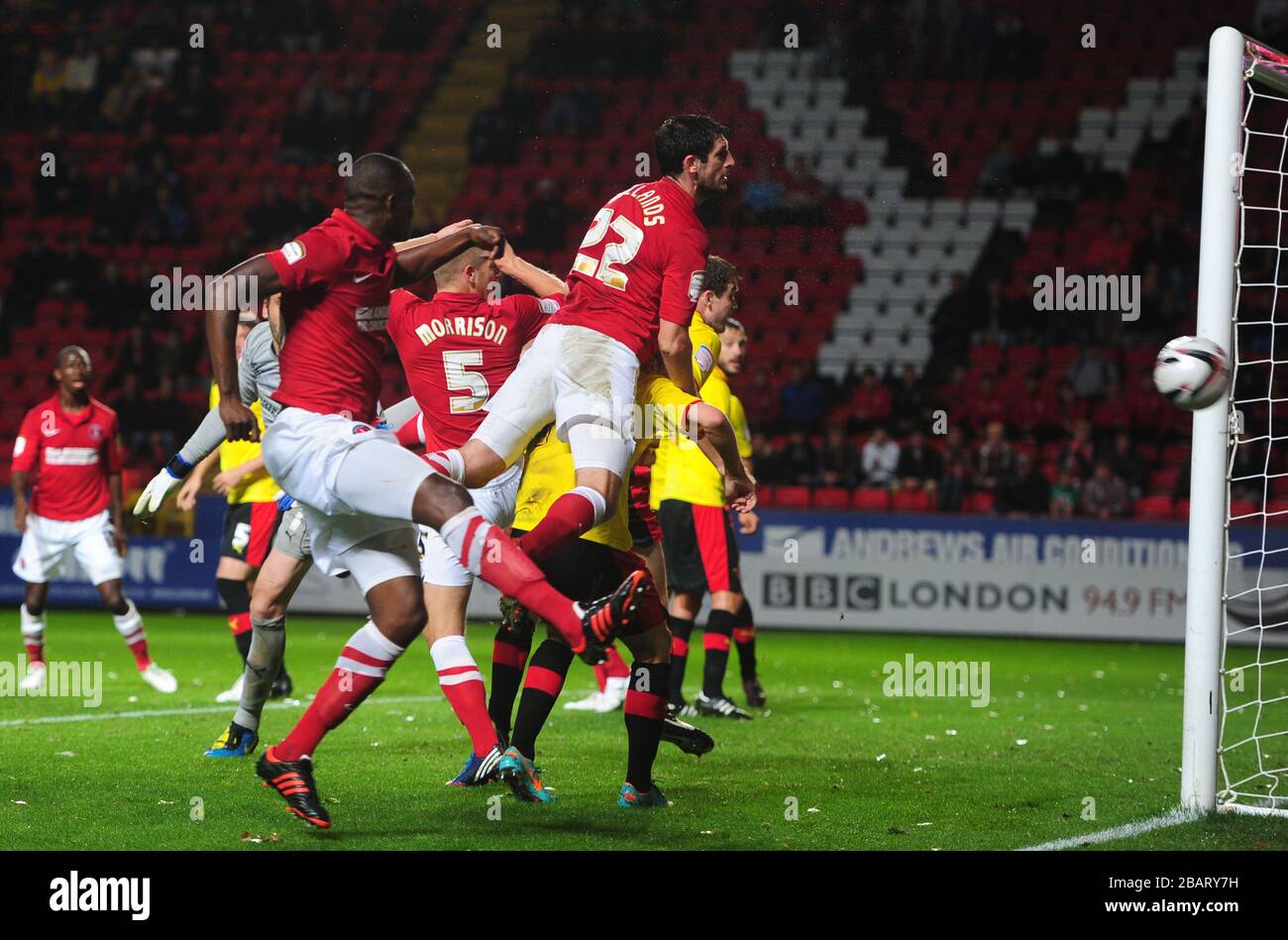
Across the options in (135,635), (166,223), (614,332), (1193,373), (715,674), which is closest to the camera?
(1193,373)

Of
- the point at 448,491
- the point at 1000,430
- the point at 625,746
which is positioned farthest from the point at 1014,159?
the point at 448,491

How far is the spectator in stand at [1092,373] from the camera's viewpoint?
17594 mm

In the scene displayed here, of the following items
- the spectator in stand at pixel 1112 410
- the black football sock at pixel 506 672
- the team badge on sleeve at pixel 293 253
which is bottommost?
the black football sock at pixel 506 672

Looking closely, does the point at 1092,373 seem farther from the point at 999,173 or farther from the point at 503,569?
the point at 503,569

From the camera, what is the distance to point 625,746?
7699 millimetres

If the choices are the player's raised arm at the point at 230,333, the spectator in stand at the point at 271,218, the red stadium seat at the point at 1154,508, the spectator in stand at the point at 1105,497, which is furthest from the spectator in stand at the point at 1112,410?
the player's raised arm at the point at 230,333

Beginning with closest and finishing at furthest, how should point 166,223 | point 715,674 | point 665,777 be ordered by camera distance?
point 665,777 → point 715,674 → point 166,223

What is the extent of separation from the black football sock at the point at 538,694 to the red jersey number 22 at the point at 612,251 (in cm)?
152

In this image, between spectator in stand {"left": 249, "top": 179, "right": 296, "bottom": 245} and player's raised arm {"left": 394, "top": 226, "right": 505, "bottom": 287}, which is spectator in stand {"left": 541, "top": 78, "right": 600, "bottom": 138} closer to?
spectator in stand {"left": 249, "top": 179, "right": 296, "bottom": 245}

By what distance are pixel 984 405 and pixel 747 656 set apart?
8.67m

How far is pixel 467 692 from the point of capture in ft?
18.7

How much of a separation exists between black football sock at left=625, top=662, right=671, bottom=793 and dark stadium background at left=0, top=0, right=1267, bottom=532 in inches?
418

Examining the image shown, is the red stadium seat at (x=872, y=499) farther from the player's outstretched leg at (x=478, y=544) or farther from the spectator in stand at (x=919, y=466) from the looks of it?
the player's outstretched leg at (x=478, y=544)

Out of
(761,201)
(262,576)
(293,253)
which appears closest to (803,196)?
(761,201)
